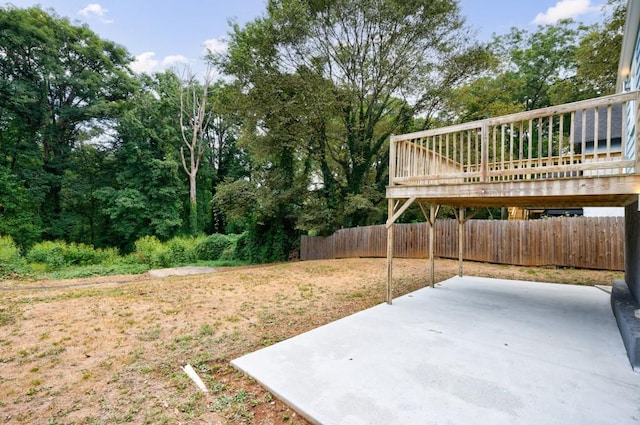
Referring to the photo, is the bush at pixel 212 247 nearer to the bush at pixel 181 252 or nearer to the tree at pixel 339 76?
the bush at pixel 181 252

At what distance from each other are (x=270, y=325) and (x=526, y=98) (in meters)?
21.2

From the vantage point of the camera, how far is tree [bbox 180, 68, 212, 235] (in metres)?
20.2

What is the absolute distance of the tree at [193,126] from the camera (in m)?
20.2

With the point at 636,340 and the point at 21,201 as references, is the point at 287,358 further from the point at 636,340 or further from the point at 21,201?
the point at 21,201

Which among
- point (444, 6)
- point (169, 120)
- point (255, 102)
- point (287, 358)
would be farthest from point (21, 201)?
point (444, 6)

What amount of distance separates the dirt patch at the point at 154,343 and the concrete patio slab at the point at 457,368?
12.9 inches

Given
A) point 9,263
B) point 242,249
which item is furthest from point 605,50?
point 9,263

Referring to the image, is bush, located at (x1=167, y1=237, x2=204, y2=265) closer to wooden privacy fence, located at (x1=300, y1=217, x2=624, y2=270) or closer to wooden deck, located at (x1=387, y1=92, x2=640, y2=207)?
wooden privacy fence, located at (x1=300, y1=217, x2=624, y2=270)

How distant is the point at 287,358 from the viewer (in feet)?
9.61

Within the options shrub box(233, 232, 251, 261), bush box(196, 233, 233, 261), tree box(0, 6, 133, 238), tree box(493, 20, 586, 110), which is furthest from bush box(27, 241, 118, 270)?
tree box(493, 20, 586, 110)

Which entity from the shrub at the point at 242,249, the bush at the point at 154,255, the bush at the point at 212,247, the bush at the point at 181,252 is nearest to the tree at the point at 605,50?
the shrub at the point at 242,249

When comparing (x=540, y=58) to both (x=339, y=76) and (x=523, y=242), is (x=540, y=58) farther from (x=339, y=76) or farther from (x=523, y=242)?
(x=523, y=242)

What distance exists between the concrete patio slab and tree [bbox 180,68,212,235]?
751 inches

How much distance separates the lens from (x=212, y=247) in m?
17.6
